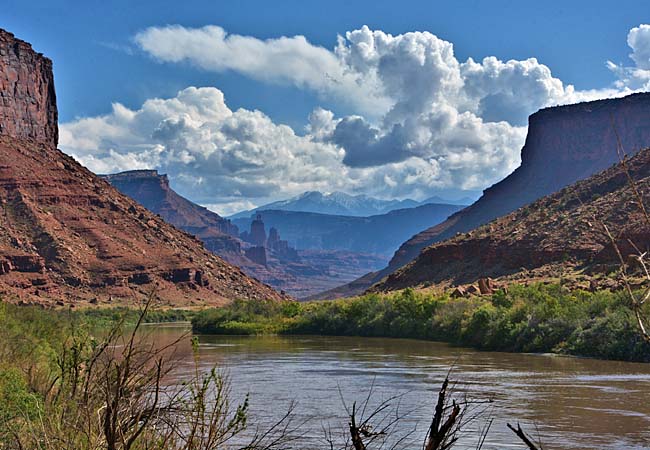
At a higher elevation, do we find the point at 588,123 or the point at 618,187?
the point at 588,123

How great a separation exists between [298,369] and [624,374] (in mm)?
12538

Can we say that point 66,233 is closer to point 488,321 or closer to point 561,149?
point 488,321

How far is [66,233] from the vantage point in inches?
4240

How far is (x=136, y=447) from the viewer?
7.02m

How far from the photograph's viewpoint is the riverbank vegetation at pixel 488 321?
122 ft

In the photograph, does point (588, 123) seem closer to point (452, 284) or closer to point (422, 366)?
point (452, 284)

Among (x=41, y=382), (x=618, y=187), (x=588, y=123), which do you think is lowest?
(x=41, y=382)

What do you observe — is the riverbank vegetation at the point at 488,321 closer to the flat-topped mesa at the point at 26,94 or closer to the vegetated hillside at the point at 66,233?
the vegetated hillside at the point at 66,233

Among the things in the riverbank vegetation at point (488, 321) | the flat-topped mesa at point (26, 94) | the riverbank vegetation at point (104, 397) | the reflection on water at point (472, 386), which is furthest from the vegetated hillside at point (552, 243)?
the flat-topped mesa at point (26, 94)

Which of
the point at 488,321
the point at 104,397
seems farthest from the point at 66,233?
the point at 104,397

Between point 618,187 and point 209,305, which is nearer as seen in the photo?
point 618,187

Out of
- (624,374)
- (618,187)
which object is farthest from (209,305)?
(624,374)

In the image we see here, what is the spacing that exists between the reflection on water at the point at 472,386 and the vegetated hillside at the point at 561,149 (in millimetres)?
103184

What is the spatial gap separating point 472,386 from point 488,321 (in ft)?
62.6
